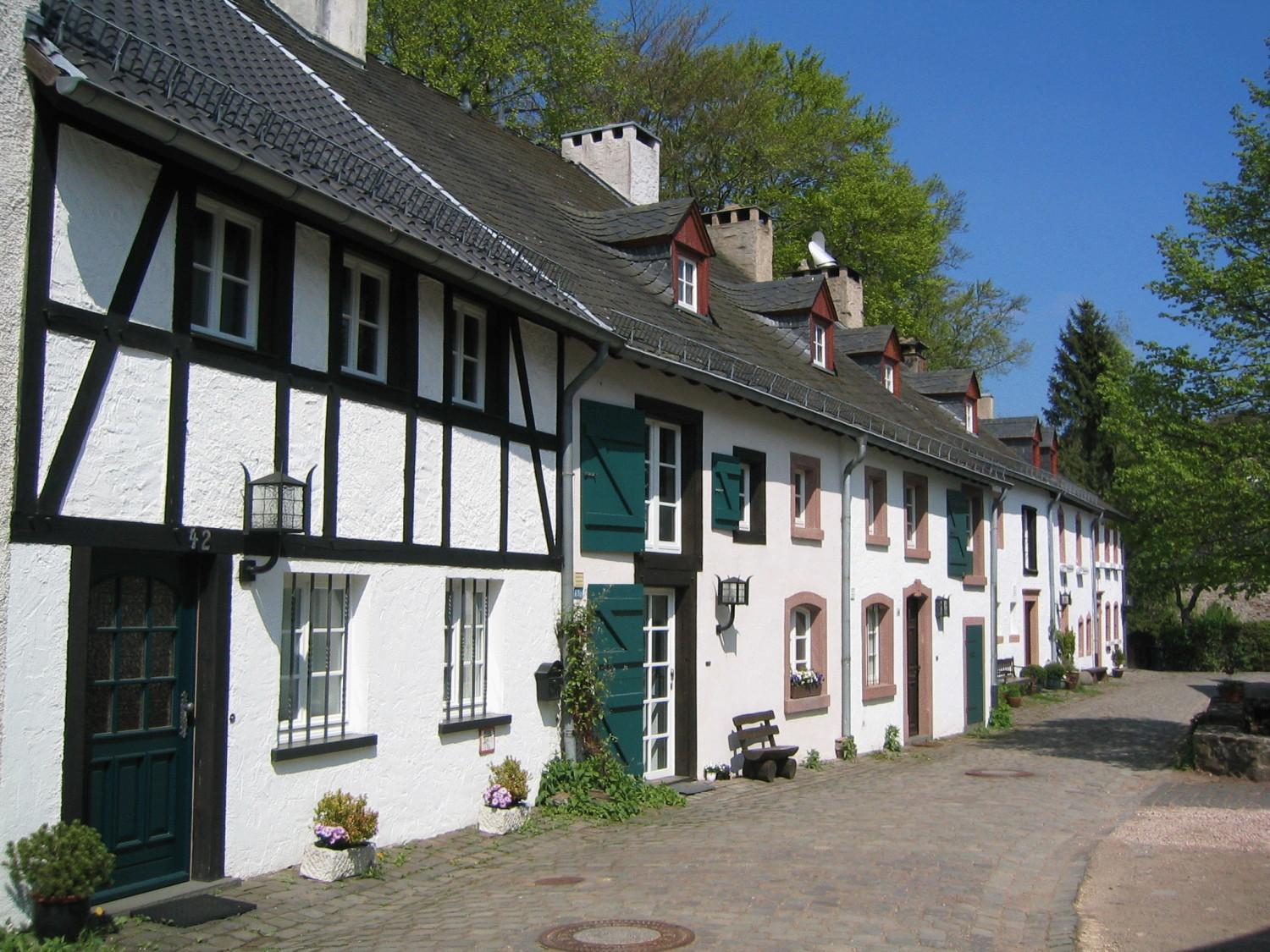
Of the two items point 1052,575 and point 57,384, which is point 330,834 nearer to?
point 57,384

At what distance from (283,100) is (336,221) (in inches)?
83.5

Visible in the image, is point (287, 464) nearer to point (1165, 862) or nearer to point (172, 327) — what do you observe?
point (172, 327)

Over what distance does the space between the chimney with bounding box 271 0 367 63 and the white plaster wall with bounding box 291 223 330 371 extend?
6772 mm

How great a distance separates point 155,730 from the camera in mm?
7961

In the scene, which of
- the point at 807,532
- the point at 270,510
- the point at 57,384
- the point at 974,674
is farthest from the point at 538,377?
the point at 974,674

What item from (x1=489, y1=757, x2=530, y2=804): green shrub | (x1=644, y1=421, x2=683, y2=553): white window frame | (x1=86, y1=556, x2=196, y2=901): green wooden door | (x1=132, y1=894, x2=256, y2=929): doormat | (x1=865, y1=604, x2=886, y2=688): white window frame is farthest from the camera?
(x1=865, y1=604, x2=886, y2=688): white window frame

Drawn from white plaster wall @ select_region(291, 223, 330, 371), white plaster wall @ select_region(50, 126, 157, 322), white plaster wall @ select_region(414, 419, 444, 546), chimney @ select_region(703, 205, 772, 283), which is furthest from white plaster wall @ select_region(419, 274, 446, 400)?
chimney @ select_region(703, 205, 772, 283)

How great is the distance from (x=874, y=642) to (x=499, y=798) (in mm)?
10304

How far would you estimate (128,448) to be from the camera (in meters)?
7.64

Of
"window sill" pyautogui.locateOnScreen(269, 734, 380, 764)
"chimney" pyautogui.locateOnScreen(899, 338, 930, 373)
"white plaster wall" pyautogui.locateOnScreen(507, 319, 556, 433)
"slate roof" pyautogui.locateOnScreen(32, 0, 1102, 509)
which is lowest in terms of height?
"window sill" pyautogui.locateOnScreen(269, 734, 380, 764)

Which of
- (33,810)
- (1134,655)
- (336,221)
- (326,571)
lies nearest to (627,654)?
(326,571)

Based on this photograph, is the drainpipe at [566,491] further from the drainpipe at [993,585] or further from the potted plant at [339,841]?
the drainpipe at [993,585]

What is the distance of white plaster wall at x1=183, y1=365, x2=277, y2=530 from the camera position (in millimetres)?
8133

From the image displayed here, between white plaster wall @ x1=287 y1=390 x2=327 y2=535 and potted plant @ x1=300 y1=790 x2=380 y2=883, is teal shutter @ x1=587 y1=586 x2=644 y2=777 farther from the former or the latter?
white plaster wall @ x1=287 y1=390 x2=327 y2=535
